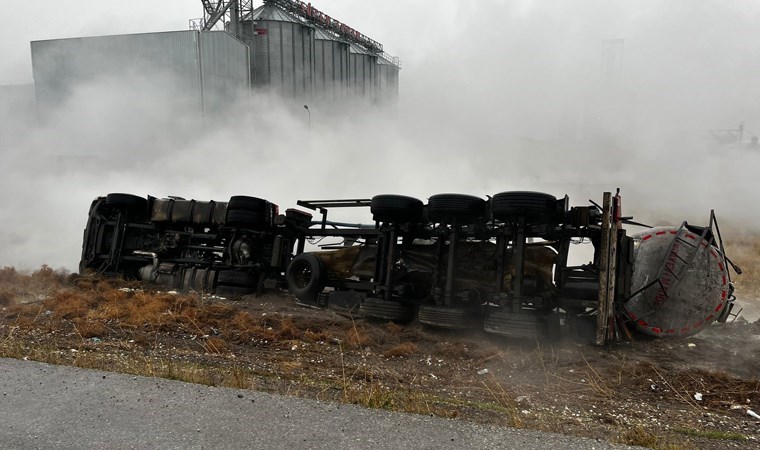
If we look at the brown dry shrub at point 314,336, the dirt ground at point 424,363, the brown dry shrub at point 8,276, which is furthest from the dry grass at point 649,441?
the brown dry shrub at point 8,276

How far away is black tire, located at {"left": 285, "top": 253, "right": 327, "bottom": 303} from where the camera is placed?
296 inches

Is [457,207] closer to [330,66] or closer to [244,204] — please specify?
[244,204]

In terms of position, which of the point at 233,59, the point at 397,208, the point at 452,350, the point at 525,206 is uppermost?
the point at 233,59

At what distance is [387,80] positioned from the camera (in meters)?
29.3

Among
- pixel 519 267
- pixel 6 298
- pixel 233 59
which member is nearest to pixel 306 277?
pixel 519 267

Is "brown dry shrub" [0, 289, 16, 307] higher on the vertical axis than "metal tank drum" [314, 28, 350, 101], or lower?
lower

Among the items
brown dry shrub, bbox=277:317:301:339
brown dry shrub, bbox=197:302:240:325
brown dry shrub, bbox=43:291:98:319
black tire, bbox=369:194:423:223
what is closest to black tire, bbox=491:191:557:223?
black tire, bbox=369:194:423:223

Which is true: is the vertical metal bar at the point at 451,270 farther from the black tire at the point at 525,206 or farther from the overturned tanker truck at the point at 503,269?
the black tire at the point at 525,206

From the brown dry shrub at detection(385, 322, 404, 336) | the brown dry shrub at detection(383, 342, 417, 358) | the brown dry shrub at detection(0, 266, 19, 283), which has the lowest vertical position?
the brown dry shrub at detection(0, 266, 19, 283)

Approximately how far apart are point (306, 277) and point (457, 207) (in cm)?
281

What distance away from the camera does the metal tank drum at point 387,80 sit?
2833 cm

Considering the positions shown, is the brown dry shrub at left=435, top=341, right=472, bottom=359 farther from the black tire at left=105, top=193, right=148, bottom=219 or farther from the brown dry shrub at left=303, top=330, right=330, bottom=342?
the black tire at left=105, top=193, right=148, bottom=219

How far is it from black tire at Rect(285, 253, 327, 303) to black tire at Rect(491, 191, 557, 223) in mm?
2826

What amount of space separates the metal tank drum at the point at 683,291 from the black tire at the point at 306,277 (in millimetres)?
3911
